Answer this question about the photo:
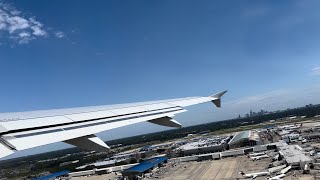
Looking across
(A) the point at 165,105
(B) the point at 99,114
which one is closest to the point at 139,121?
(B) the point at 99,114

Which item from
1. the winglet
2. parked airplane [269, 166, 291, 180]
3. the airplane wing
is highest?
the winglet

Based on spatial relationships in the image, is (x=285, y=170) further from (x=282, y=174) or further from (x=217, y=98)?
(x=217, y=98)

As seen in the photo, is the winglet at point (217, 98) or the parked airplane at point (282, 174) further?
the parked airplane at point (282, 174)

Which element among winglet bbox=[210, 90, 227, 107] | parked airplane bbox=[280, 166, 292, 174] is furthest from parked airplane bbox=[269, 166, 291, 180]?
winglet bbox=[210, 90, 227, 107]

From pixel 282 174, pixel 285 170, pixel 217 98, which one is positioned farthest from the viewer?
pixel 285 170

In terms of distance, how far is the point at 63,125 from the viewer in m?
5.73

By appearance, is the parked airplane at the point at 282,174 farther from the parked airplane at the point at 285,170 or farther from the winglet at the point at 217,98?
the winglet at the point at 217,98

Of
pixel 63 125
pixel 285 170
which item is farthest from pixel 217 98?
pixel 285 170

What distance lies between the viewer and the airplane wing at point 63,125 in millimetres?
4398

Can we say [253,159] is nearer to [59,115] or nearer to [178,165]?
[178,165]

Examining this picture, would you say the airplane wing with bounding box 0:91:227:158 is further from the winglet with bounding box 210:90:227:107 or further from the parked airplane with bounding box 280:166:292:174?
the parked airplane with bounding box 280:166:292:174

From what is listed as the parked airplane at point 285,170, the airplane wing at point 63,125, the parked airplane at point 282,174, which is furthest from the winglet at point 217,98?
the parked airplane at point 285,170

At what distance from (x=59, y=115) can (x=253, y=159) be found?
175 ft

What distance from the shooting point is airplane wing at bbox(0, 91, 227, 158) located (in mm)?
4398
